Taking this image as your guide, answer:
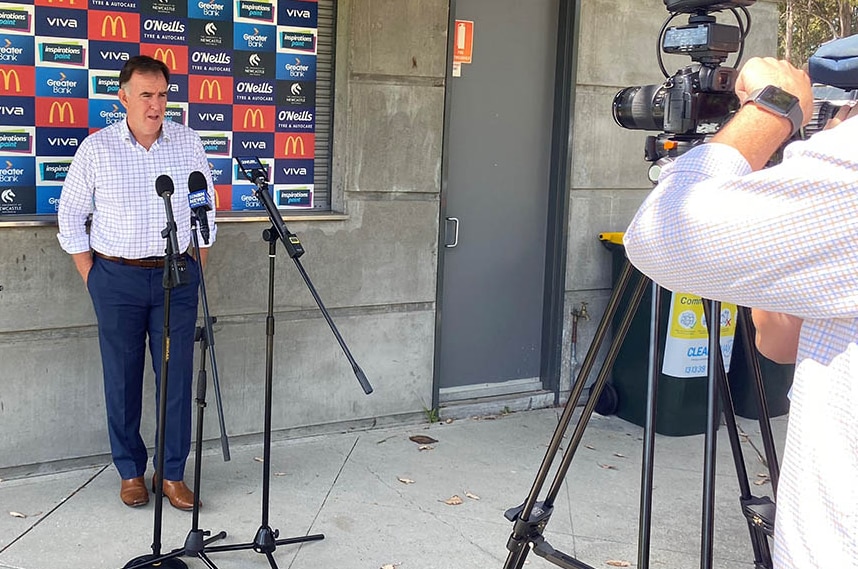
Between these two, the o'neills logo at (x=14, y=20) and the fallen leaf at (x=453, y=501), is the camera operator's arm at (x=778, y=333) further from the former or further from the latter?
the o'neills logo at (x=14, y=20)

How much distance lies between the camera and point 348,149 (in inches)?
208

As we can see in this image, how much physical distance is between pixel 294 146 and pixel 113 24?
113cm

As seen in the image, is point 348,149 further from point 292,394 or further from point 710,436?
point 710,436

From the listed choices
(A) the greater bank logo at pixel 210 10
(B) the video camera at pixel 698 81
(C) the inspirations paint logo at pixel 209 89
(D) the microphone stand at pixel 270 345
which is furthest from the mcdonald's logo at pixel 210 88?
(B) the video camera at pixel 698 81

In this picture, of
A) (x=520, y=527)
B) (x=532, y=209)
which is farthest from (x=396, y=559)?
(x=532, y=209)

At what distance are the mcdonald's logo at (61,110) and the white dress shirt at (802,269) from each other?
3849mm

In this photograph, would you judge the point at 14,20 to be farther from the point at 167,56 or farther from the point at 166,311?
the point at 166,311

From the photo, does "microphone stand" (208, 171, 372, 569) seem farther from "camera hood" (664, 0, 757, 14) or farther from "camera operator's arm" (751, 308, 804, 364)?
"camera operator's arm" (751, 308, 804, 364)

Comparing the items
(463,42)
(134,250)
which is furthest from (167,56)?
(463,42)

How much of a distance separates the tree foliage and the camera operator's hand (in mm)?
14226

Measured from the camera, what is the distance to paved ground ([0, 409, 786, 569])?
403 centimetres

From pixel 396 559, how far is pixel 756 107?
3.01 metres

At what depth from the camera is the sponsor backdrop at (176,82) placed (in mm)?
4480

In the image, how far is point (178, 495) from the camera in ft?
14.3
